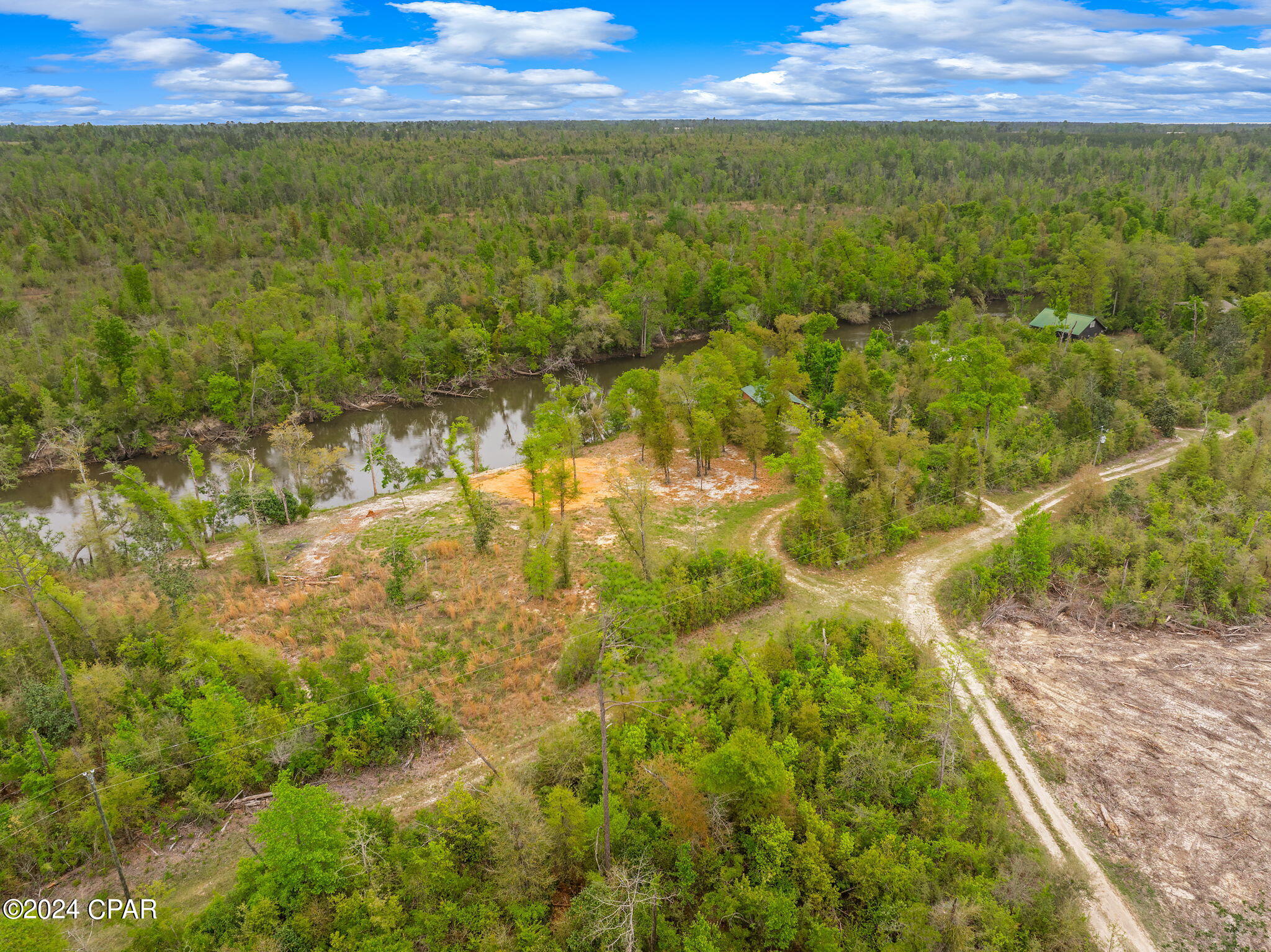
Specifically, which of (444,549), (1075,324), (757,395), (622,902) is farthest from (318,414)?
(1075,324)

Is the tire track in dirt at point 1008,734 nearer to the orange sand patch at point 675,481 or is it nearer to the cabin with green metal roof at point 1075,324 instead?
the orange sand patch at point 675,481

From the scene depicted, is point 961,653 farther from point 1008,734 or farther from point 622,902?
point 622,902

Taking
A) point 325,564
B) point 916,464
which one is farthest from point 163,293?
point 916,464

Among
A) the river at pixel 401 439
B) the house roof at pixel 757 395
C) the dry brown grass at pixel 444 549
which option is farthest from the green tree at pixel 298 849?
the house roof at pixel 757 395

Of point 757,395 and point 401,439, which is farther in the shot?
point 401,439

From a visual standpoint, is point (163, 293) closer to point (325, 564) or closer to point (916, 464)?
point (325, 564)

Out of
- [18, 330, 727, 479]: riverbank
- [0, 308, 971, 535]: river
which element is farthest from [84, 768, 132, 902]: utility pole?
[18, 330, 727, 479]: riverbank
